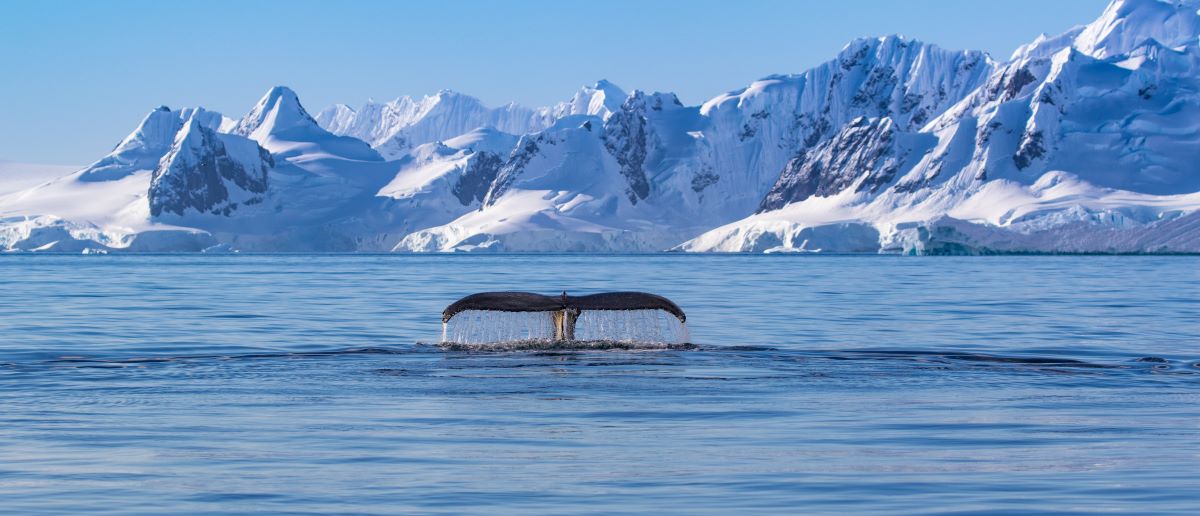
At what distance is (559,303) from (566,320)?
4.78 ft

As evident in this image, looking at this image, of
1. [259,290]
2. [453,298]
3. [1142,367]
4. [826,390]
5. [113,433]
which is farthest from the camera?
[259,290]

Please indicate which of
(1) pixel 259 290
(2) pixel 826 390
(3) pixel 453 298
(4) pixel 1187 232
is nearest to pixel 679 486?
(2) pixel 826 390

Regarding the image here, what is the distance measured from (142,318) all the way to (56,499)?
2986 centimetres

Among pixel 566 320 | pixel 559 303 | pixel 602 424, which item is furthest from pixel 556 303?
pixel 602 424

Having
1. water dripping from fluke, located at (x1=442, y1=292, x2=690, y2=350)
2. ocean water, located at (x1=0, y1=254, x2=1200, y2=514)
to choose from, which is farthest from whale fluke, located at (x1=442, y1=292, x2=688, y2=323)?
ocean water, located at (x1=0, y1=254, x2=1200, y2=514)

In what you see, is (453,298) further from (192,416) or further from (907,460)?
(907,460)

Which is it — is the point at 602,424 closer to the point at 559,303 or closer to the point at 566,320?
the point at 559,303

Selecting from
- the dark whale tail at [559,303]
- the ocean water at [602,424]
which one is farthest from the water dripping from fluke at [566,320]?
the ocean water at [602,424]

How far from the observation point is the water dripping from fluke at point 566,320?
22797mm

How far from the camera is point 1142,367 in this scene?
931 inches

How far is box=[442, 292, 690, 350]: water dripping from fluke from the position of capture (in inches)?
898

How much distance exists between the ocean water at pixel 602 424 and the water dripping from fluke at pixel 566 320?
69 centimetres

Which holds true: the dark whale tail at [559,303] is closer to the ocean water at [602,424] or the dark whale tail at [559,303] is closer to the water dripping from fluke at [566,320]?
the water dripping from fluke at [566,320]

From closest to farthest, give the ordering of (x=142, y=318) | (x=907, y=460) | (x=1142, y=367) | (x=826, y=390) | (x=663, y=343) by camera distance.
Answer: (x=907, y=460) → (x=826, y=390) → (x=1142, y=367) → (x=663, y=343) → (x=142, y=318)
